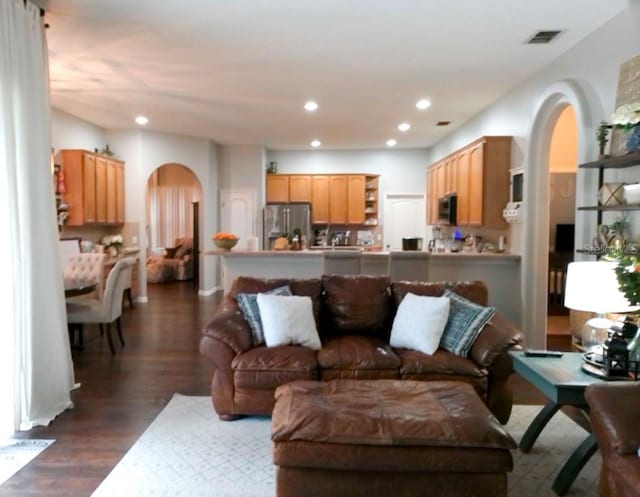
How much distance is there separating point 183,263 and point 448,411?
30.8ft

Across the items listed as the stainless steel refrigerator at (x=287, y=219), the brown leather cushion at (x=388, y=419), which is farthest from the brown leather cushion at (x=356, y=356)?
the stainless steel refrigerator at (x=287, y=219)

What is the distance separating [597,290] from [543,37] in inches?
99.4

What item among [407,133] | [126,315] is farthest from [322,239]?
[126,315]

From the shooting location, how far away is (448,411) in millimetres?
2295

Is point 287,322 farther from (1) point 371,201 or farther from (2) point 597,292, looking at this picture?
(1) point 371,201

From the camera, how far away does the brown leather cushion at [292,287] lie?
3.86m

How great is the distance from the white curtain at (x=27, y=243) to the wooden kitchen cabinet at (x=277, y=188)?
6516 mm

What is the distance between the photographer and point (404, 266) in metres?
5.18

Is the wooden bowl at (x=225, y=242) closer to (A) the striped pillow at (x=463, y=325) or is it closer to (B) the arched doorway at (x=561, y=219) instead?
(A) the striped pillow at (x=463, y=325)

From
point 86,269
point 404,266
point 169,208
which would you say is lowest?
point 86,269

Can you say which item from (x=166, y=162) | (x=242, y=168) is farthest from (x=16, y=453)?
(x=242, y=168)

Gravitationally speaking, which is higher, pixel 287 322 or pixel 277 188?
pixel 277 188

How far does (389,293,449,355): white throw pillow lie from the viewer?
3387 mm

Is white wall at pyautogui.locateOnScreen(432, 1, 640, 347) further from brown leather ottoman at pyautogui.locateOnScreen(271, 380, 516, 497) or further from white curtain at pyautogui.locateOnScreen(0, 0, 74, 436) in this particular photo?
white curtain at pyautogui.locateOnScreen(0, 0, 74, 436)
